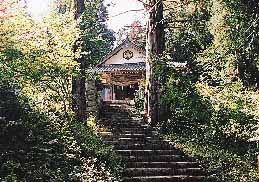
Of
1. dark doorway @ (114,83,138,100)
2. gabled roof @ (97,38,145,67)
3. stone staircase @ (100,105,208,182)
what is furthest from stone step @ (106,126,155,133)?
gabled roof @ (97,38,145,67)

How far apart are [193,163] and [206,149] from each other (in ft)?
4.18

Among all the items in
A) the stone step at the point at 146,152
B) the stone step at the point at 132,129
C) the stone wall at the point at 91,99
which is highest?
the stone wall at the point at 91,99

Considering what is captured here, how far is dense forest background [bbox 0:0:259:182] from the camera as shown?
970 centimetres

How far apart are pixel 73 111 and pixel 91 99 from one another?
215 cm

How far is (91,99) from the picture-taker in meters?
15.9

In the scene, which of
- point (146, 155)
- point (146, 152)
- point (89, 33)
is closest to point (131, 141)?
point (146, 152)

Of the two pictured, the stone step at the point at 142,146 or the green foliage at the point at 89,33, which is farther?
the green foliage at the point at 89,33

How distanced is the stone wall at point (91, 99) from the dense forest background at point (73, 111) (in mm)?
1749

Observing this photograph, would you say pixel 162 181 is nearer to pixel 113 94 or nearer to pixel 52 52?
pixel 52 52

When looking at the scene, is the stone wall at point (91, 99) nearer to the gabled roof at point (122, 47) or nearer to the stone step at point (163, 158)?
the stone step at point (163, 158)

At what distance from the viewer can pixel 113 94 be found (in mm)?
29688

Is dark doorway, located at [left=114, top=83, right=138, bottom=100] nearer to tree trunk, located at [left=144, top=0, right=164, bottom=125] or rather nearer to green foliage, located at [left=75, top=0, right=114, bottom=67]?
green foliage, located at [left=75, top=0, right=114, bottom=67]

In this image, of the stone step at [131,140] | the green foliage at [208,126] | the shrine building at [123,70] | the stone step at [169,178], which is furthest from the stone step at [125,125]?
the shrine building at [123,70]

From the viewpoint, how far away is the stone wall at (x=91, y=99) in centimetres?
1563
